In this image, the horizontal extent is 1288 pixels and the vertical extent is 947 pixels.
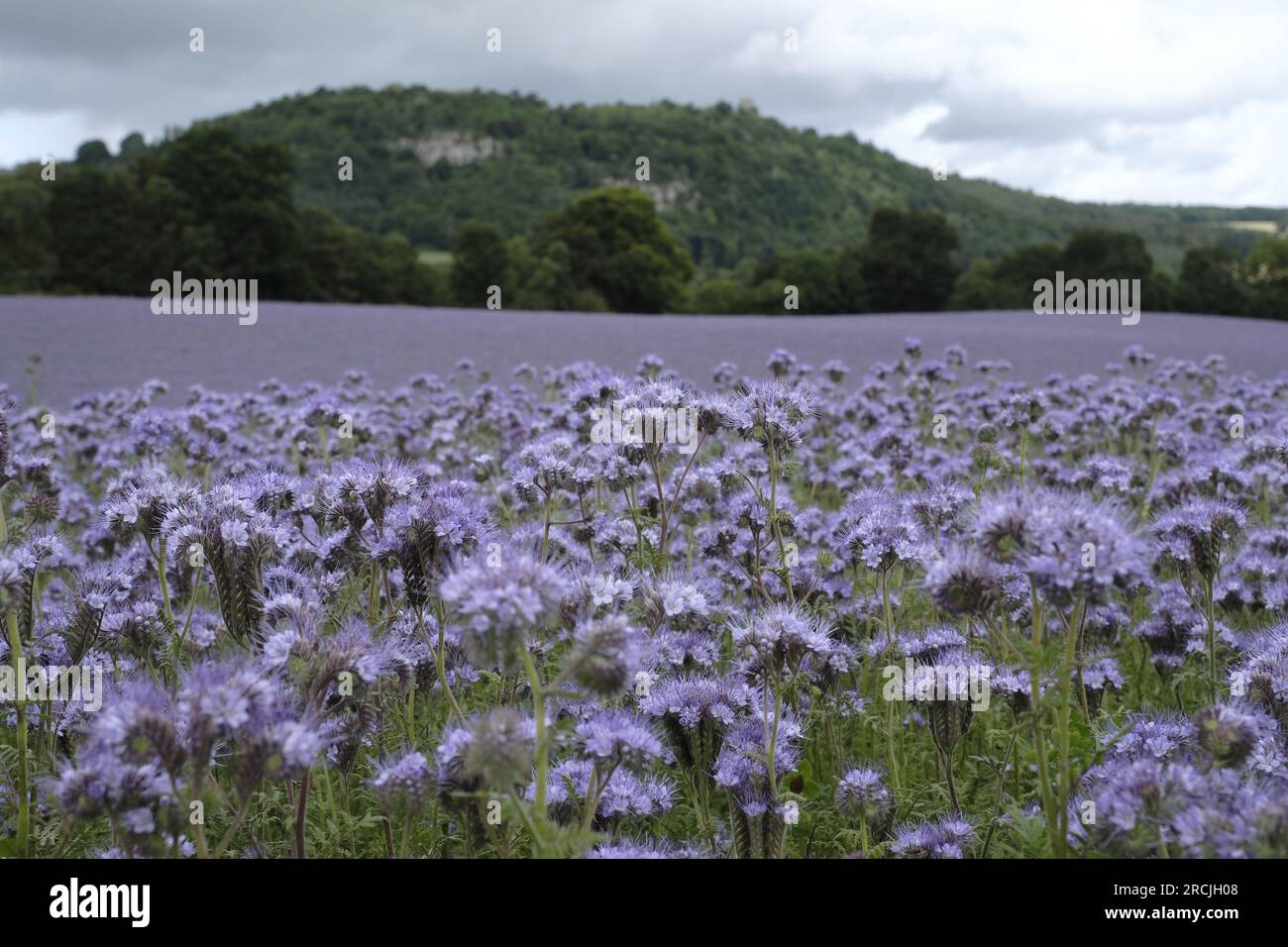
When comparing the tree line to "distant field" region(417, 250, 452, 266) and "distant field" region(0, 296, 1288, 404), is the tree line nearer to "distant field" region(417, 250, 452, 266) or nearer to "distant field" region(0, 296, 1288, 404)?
"distant field" region(417, 250, 452, 266)

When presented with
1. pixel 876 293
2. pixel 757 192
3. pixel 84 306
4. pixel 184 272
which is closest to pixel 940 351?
pixel 84 306

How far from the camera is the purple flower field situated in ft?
8.56

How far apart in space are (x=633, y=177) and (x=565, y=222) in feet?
77.6

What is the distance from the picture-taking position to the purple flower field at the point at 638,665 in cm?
261

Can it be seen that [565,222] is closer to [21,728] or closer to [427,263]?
[427,263]

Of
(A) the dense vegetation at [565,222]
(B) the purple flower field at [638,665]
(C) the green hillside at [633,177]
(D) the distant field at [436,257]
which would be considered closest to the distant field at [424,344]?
(A) the dense vegetation at [565,222]

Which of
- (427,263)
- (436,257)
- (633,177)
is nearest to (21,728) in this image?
(427,263)

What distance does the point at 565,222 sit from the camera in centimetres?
7494

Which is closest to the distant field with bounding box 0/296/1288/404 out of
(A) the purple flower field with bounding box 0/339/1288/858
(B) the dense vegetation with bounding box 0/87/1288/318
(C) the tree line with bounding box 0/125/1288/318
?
(B) the dense vegetation with bounding box 0/87/1288/318

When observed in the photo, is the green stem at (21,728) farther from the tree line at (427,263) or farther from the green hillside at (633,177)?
A: the green hillside at (633,177)

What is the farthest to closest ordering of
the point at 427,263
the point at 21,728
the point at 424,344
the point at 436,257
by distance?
the point at 436,257 → the point at 427,263 → the point at 424,344 → the point at 21,728

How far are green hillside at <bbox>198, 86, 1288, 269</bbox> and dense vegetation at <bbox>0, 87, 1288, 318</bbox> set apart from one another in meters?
0.31

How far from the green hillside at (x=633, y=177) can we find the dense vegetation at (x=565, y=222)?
306 millimetres

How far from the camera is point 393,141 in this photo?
9512cm
